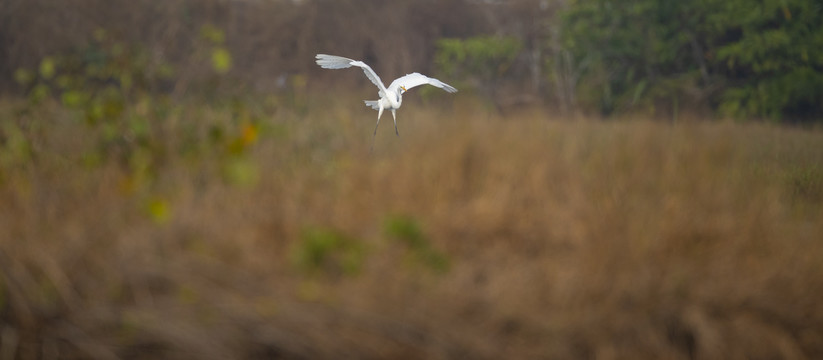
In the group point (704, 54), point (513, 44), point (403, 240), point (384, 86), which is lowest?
point (403, 240)

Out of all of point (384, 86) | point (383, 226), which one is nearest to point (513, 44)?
point (383, 226)

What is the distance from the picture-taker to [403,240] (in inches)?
127

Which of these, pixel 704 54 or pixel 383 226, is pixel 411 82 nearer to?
pixel 383 226

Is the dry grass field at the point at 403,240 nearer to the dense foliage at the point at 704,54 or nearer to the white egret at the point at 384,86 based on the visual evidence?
the white egret at the point at 384,86

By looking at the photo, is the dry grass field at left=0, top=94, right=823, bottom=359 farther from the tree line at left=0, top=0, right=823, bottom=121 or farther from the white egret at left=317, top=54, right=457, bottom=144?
the tree line at left=0, top=0, right=823, bottom=121

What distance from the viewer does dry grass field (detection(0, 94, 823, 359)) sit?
2.53m

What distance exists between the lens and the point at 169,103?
4.36m

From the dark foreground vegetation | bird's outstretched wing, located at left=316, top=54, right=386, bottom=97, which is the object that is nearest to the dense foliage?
the dark foreground vegetation

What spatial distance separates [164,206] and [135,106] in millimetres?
1307

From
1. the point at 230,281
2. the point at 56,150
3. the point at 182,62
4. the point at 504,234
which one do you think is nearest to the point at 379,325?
the point at 230,281

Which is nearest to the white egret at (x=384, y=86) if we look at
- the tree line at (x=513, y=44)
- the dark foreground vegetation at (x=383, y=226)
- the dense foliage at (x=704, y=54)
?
the dark foreground vegetation at (x=383, y=226)

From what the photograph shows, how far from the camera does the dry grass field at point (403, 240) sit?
8.29 feet

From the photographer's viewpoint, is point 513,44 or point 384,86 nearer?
point 384,86

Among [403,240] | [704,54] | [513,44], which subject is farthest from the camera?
[513,44]
